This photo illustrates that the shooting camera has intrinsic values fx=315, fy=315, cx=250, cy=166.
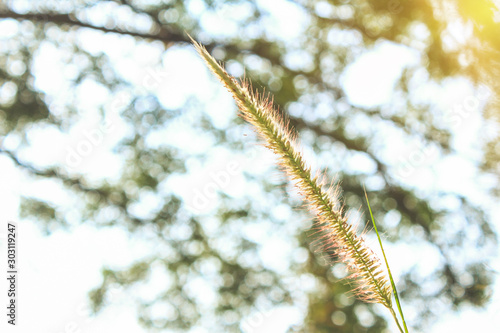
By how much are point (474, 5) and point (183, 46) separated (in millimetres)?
3532

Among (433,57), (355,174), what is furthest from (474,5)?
(355,174)

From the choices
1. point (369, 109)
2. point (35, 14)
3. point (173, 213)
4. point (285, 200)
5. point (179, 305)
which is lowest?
point (179, 305)

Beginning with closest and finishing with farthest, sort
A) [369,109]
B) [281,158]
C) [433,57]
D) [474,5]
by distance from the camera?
[281,158], [474,5], [433,57], [369,109]

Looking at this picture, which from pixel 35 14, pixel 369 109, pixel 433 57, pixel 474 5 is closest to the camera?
pixel 474 5

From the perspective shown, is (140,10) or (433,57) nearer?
(433,57)

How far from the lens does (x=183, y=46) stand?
4.47 meters

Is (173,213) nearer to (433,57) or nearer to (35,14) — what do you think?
(35,14)

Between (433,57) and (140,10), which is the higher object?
(433,57)

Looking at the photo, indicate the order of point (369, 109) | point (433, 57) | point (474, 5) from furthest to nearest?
point (369, 109), point (433, 57), point (474, 5)

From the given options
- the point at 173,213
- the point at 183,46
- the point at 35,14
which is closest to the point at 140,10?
the point at 183,46

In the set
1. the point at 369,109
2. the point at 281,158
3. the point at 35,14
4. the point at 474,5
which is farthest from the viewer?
the point at 369,109

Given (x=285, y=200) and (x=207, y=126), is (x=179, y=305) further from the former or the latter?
(x=207, y=126)

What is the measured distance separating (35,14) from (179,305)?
4717mm

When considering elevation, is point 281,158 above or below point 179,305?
above
